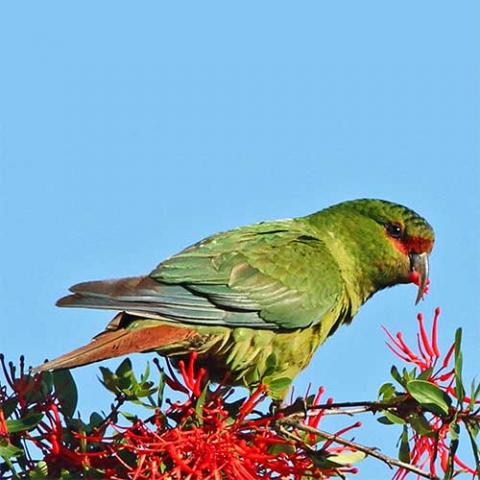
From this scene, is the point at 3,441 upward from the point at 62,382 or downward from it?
downward

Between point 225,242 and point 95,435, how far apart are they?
1681 mm

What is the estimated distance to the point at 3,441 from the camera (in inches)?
141

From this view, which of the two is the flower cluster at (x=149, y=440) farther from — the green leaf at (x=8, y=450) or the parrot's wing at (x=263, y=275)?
the parrot's wing at (x=263, y=275)

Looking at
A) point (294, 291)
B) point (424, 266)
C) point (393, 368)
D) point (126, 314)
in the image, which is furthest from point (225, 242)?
point (393, 368)

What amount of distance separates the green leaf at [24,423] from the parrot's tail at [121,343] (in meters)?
0.23

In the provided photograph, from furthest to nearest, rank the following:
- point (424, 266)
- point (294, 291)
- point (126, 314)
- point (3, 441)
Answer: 1. point (424, 266)
2. point (294, 291)
3. point (126, 314)
4. point (3, 441)

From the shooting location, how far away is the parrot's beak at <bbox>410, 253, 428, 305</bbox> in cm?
575

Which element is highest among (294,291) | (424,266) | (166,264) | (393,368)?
(424,266)

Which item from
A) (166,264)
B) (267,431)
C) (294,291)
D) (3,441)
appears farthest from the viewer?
(294,291)

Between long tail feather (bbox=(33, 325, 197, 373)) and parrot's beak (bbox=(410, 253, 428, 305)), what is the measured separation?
1665 millimetres

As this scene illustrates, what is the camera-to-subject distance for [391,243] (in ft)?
19.0

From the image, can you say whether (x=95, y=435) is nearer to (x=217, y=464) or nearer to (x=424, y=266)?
(x=217, y=464)

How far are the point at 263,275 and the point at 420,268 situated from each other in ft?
3.79

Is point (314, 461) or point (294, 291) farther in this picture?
point (294, 291)
